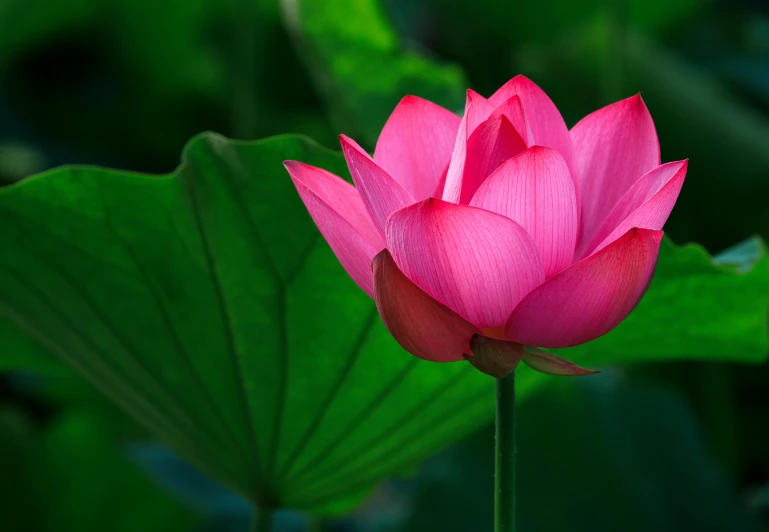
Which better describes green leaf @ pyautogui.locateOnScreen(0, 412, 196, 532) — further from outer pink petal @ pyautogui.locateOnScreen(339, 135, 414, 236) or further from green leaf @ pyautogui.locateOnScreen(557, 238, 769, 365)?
outer pink petal @ pyautogui.locateOnScreen(339, 135, 414, 236)

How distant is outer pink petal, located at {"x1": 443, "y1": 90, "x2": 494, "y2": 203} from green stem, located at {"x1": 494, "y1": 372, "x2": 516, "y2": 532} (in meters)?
0.08

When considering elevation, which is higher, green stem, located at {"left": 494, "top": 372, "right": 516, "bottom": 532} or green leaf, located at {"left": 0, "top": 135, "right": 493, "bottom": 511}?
green leaf, located at {"left": 0, "top": 135, "right": 493, "bottom": 511}

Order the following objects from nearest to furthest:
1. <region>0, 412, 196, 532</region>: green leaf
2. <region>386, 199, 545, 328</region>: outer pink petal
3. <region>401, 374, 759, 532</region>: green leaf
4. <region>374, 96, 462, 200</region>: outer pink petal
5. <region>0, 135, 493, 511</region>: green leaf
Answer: <region>386, 199, 545, 328</region>: outer pink petal → <region>374, 96, 462, 200</region>: outer pink petal → <region>0, 135, 493, 511</region>: green leaf → <region>401, 374, 759, 532</region>: green leaf → <region>0, 412, 196, 532</region>: green leaf

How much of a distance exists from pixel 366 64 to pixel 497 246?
2.34ft

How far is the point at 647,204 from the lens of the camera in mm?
338

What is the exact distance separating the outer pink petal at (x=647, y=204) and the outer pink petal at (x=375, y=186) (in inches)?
3.1

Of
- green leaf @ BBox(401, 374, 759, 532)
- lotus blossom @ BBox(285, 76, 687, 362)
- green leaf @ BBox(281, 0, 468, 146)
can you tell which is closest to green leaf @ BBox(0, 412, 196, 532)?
green leaf @ BBox(401, 374, 759, 532)

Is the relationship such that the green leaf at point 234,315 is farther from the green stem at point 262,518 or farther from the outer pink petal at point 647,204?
the outer pink petal at point 647,204

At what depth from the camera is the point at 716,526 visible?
913 mm

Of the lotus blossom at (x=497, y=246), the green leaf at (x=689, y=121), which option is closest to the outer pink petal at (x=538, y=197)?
the lotus blossom at (x=497, y=246)

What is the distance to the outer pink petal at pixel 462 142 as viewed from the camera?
1.22ft

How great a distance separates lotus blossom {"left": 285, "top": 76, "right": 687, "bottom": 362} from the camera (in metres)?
0.33

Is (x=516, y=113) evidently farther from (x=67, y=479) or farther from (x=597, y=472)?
(x=67, y=479)

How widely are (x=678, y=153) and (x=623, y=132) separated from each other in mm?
952
